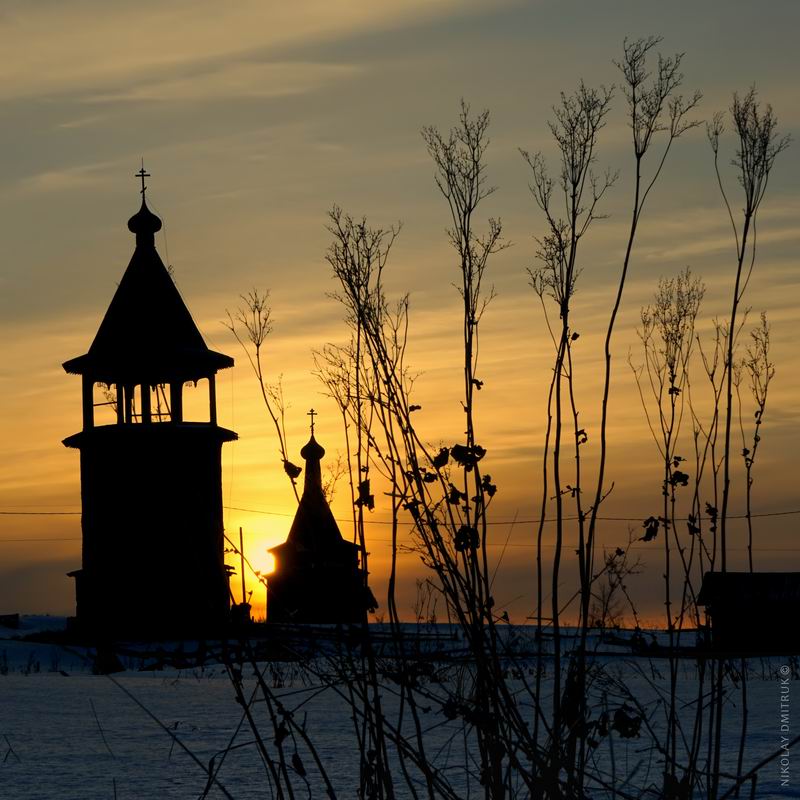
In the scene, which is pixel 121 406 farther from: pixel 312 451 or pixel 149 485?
pixel 312 451

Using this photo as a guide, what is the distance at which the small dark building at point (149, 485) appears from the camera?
23.7 m

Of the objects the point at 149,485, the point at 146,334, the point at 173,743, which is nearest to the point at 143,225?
the point at 146,334

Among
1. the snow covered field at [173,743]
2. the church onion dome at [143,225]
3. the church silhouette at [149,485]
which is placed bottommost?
the snow covered field at [173,743]

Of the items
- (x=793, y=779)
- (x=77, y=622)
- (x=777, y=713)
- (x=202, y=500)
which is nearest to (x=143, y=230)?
(x=202, y=500)

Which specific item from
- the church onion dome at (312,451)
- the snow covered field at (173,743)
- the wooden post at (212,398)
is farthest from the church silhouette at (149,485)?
the snow covered field at (173,743)

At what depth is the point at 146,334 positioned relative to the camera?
24094 millimetres

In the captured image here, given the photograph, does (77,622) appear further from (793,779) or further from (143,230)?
(793,779)

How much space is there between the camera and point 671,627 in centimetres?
354

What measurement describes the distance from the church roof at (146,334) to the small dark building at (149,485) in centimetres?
3

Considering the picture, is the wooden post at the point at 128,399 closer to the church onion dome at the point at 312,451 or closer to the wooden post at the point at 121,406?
the wooden post at the point at 121,406

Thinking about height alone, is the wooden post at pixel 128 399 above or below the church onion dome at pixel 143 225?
below

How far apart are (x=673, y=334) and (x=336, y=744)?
330 cm

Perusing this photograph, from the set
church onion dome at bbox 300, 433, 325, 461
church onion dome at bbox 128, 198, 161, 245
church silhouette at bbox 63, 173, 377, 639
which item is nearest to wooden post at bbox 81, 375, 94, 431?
church silhouette at bbox 63, 173, 377, 639

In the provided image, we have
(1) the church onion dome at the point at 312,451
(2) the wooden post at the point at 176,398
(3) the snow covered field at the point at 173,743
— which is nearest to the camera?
(3) the snow covered field at the point at 173,743
